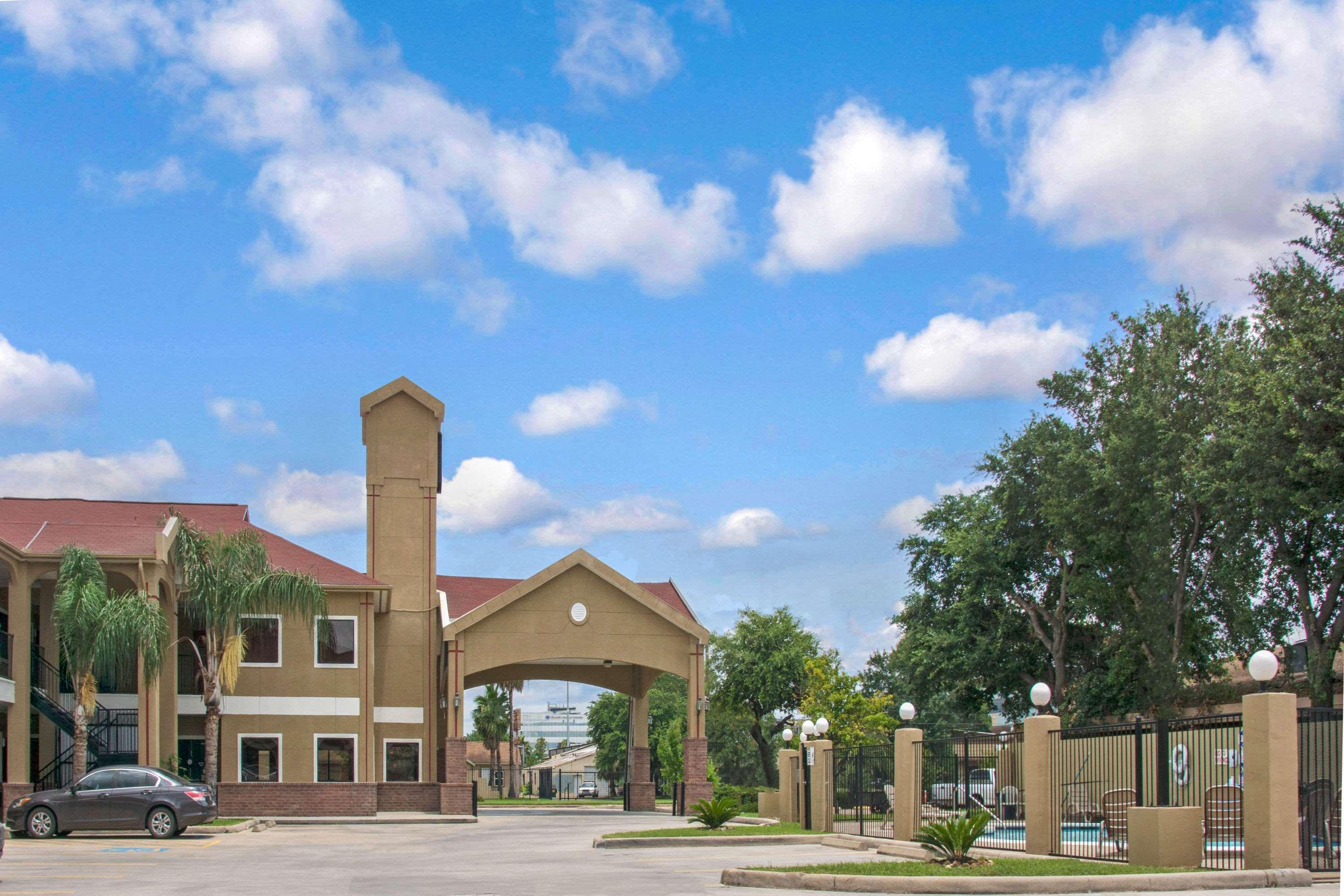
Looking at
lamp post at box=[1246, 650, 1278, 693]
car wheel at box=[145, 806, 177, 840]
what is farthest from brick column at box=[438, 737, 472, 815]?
lamp post at box=[1246, 650, 1278, 693]

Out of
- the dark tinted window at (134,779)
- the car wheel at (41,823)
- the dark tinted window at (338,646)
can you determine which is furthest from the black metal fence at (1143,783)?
the dark tinted window at (338,646)

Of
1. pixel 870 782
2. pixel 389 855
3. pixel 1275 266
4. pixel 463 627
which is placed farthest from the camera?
pixel 463 627

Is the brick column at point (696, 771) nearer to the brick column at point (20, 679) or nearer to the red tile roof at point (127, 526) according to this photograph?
the red tile roof at point (127, 526)

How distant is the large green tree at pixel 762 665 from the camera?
6706 centimetres

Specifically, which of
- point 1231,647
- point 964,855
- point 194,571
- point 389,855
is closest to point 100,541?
point 194,571

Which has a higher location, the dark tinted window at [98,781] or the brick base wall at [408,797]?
the dark tinted window at [98,781]

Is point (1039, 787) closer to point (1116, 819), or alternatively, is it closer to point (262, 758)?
point (1116, 819)

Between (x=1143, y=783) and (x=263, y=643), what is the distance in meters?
26.7

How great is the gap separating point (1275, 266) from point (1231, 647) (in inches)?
536

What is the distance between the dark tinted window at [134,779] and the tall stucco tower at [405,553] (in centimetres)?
1522

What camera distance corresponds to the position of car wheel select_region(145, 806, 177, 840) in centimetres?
2770

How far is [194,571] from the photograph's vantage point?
1341 inches

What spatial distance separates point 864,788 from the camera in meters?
31.4

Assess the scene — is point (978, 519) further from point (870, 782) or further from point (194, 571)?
point (194, 571)
